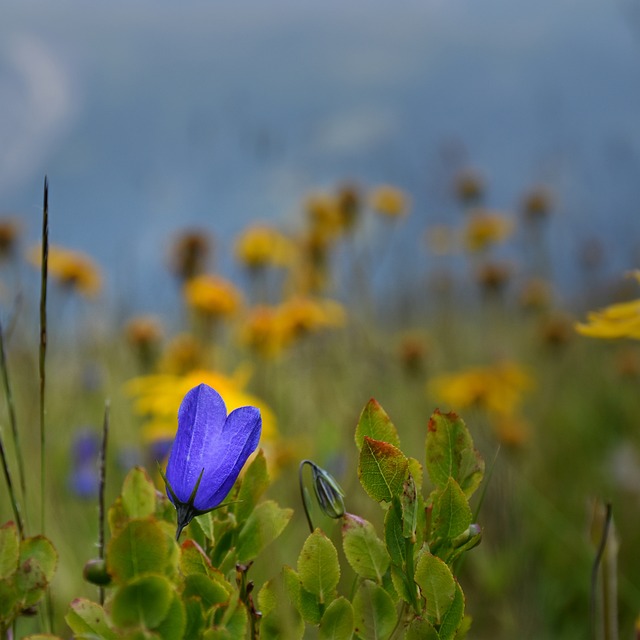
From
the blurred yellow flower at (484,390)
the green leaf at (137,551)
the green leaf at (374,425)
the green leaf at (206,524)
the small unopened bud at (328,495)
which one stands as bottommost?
the blurred yellow flower at (484,390)

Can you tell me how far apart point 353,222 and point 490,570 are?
1191mm

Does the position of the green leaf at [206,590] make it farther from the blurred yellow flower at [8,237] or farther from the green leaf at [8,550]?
the blurred yellow flower at [8,237]

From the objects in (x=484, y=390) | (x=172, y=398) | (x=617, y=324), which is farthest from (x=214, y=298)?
(x=617, y=324)

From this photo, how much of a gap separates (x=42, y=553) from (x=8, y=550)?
1cm

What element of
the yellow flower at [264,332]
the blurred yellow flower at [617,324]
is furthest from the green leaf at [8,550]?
the yellow flower at [264,332]

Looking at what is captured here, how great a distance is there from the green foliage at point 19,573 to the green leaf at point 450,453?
6.0 inches

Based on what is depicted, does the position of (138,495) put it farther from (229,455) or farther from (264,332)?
(264,332)

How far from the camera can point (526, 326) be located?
417 centimetres

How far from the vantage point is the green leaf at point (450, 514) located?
11.1 inches

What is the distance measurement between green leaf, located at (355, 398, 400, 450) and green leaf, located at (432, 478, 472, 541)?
31mm

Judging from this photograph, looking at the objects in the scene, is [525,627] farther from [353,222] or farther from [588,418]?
[588,418]

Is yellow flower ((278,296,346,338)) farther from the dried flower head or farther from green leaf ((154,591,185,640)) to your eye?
green leaf ((154,591,185,640))

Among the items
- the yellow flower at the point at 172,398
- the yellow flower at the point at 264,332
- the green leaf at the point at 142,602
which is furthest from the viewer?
the yellow flower at the point at 264,332

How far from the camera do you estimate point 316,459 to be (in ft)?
4.23
